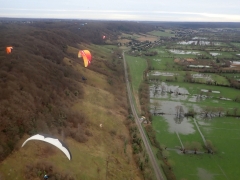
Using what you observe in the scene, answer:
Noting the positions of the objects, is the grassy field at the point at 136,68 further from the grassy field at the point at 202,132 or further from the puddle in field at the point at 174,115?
the puddle in field at the point at 174,115

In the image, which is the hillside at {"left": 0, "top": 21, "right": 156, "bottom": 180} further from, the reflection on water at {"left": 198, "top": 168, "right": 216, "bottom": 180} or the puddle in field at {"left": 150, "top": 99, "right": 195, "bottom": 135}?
the reflection on water at {"left": 198, "top": 168, "right": 216, "bottom": 180}

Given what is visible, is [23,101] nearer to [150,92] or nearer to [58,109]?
[58,109]

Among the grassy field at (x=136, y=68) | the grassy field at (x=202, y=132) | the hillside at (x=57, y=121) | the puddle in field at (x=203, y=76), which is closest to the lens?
the hillside at (x=57, y=121)

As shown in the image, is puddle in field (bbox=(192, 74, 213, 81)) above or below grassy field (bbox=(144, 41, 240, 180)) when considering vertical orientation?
above

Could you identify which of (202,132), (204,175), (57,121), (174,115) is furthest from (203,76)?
(57,121)

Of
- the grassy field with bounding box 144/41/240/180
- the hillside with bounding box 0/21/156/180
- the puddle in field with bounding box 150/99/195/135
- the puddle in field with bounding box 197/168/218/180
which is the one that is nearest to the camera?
the hillside with bounding box 0/21/156/180

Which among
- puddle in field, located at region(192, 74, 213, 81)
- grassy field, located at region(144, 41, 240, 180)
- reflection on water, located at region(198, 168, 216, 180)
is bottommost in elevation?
reflection on water, located at region(198, 168, 216, 180)

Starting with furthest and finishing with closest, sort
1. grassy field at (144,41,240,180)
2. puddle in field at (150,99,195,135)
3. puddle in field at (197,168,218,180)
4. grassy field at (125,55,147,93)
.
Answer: grassy field at (125,55,147,93) → puddle in field at (150,99,195,135) → grassy field at (144,41,240,180) → puddle in field at (197,168,218,180)

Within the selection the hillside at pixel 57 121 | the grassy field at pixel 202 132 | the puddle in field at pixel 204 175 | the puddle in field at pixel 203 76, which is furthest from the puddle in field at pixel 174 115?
the puddle in field at pixel 203 76

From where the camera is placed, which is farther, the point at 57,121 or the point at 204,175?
the point at 57,121

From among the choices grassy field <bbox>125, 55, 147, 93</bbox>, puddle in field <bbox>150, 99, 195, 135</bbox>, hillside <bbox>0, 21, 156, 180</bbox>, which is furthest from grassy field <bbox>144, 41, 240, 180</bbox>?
grassy field <bbox>125, 55, 147, 93</bbox>

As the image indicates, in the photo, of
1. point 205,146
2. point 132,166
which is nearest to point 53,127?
point 132,166

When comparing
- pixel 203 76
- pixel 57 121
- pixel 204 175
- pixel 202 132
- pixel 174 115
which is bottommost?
pixel 204 175

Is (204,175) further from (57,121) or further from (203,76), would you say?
(203,76)
